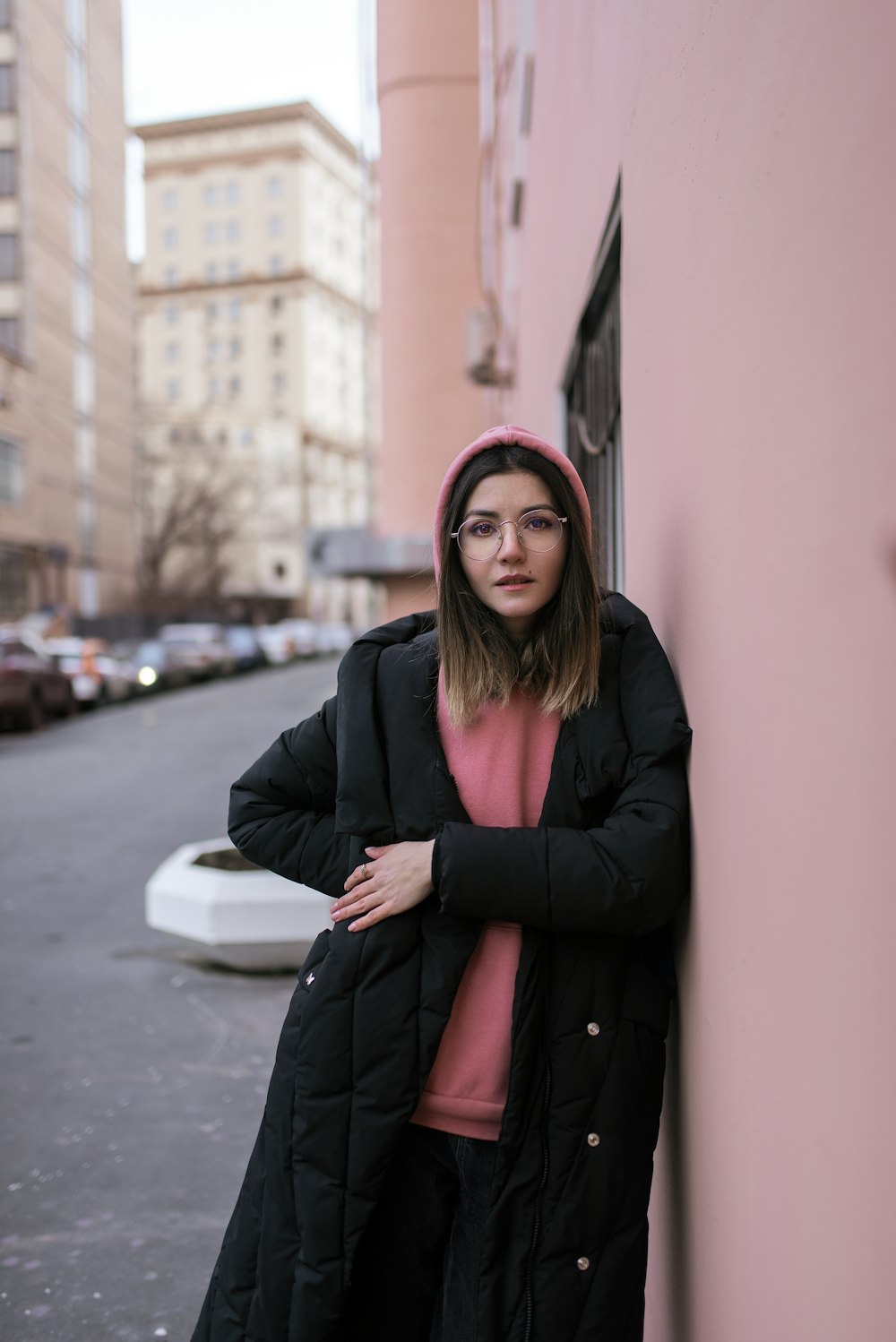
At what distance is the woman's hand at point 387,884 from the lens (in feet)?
5.77

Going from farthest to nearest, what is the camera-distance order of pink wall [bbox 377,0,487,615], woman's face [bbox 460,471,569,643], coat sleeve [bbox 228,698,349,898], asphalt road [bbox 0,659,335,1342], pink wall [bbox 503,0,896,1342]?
pink wall [bbox 377,0,487,615]
asphalt road [bbox 0,659,335,1342]
coat sleeve [bbox 228,698,349,898]
woman's face [bbox 460,471,569,643]
pink wall [bbox 503,0,896,1342]

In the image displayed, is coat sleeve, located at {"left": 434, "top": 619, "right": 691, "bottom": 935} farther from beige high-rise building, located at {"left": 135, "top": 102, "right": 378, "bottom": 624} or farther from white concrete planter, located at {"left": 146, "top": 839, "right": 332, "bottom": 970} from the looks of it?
beige high-rise building, located at {"left": 135, "top": 102, "right": 378, "bottom": 624}

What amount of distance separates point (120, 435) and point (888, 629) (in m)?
50.8

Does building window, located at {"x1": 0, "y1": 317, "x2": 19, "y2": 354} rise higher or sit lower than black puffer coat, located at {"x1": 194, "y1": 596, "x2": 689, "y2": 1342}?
higher

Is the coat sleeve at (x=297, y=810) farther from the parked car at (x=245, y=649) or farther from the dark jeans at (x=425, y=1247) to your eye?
the parked car at (x=245, y=649)

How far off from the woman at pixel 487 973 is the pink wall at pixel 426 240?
8565 mm

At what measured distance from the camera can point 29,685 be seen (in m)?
18.3

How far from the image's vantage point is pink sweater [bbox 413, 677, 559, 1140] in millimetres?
1795

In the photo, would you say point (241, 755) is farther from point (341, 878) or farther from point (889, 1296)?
point (889, 1296)

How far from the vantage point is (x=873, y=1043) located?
1.05m

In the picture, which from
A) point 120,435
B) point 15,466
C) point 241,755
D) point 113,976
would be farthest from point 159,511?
point 113,976

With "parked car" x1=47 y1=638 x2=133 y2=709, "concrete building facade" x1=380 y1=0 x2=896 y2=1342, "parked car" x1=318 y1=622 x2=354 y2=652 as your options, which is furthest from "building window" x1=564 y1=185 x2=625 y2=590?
"parked car" x1=318 y1=622 x2=354 y2=652

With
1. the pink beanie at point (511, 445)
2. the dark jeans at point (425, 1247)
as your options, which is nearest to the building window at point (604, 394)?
the pink beanie at point (511, 445)

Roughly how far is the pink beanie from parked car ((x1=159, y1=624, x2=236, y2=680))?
28.8m
